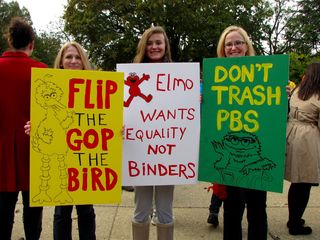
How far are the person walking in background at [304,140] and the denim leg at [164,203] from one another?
1306 millimetres

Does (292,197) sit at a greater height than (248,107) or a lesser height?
lesser

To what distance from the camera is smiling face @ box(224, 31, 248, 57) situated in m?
2.85

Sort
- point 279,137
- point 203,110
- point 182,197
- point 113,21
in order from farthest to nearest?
point 113,21
point 182,197
point 203,110
point 279,137

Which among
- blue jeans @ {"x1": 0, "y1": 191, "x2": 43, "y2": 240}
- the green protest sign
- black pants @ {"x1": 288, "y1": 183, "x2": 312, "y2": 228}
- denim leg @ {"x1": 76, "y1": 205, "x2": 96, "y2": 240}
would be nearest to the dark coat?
blue jeans @ {"x1": 0, "y1": 191, "x2": 43, "y2": 240}

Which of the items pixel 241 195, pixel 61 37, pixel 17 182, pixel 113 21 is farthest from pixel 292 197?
pixel 61 37

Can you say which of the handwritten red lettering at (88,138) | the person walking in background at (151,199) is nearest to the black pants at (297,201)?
the person walking in background at (151,199)

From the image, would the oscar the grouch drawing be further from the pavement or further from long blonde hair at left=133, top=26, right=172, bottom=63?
the pavement

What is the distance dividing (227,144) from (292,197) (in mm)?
1352

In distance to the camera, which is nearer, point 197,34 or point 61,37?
point 197,34

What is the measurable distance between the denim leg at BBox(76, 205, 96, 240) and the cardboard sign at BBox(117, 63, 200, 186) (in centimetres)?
32

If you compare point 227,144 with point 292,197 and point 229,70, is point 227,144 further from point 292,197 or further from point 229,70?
point 292,197

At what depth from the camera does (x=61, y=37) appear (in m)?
40.9

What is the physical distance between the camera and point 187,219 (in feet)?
13.4

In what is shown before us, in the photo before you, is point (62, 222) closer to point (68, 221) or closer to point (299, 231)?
point (68, 221)
